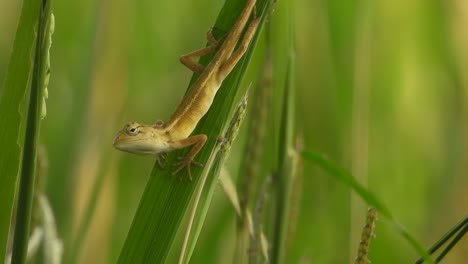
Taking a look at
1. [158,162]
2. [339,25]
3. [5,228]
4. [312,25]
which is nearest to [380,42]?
[312,25]

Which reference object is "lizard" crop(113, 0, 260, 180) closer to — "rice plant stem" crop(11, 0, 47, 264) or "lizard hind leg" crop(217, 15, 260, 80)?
"lizard hind leg" crop(217, 15, 260, 80)

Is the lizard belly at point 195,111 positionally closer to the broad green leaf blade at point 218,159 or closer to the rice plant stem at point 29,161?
the broad green leaf blade at point 218,159

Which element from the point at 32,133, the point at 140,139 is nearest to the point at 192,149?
the point at 140,139

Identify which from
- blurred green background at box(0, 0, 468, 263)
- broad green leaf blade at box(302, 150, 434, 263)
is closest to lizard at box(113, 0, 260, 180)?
broad green leaf blade at box(302, 150, 434, 263)

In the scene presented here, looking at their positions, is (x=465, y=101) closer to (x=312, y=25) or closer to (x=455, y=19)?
(x=455, y=19)

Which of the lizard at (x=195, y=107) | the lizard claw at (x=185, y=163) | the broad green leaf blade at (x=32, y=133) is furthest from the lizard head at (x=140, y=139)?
the broad green leaf blade at (x=32, y=133)

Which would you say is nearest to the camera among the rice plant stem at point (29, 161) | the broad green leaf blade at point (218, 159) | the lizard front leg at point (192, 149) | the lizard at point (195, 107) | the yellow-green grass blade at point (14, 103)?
the rice plant stem at point (29, 161)

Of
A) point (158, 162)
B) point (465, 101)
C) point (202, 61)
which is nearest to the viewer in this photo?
point (158, 162)
